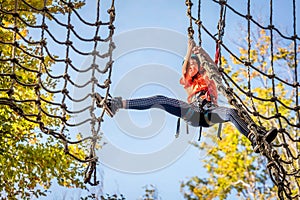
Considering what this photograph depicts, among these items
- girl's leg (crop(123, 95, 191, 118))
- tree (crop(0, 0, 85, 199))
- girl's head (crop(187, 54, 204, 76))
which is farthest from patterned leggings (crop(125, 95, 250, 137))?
tree (crop(0, 0, 85, 199))

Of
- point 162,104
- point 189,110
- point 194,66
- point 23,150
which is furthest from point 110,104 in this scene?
point 23,150

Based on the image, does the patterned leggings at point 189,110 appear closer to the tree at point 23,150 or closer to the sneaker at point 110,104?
the sneaker at point 110,104

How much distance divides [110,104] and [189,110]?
50cm

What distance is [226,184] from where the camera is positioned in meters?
7.86

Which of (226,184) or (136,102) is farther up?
(226,184)

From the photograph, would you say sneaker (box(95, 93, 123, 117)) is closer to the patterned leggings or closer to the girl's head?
the patterned leggings

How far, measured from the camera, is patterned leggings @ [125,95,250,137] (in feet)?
8.46

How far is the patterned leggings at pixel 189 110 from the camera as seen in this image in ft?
8.46

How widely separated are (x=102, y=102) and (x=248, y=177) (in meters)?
5.97

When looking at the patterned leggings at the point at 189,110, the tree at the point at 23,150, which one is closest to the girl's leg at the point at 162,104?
the patterned leggings at the point at 189,110

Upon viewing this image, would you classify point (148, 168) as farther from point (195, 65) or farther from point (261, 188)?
point (261, 188)

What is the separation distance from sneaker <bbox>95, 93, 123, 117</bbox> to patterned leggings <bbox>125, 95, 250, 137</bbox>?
0.06m

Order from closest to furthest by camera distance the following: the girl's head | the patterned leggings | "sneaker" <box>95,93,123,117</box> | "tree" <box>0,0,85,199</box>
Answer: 1. "sneaker" <box>95,93,123,117</box>
2. the patterned leggings
3. the girl's head
4. "tree" <box>0,0,85,199</box>

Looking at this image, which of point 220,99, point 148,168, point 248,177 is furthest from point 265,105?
point 220,99
